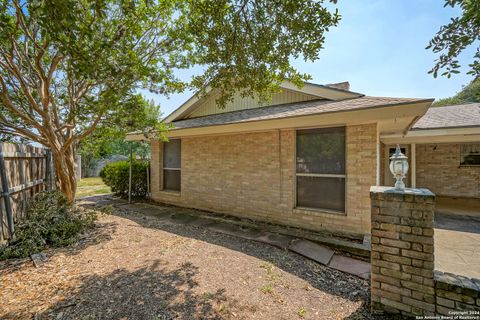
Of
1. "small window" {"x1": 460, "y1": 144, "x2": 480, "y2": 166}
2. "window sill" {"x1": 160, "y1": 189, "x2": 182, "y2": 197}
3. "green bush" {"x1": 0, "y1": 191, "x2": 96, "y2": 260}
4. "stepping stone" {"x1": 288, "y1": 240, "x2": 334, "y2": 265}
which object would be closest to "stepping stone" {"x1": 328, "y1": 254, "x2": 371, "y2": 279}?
"stepping stone" {"x1": 288, "y1": 240, "x2": 334, "y2": 265}

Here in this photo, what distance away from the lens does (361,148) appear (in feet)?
15.5

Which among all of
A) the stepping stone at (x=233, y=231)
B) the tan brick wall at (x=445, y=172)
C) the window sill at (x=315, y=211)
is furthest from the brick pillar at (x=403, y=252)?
the tan brick wall at (x=445, y=172)

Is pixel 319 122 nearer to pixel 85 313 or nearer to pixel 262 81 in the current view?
pixel 262 81

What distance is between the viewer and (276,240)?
480cm

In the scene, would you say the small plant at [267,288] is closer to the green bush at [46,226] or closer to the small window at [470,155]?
the green bush at [46,226]

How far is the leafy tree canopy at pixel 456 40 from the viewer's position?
2539 mm

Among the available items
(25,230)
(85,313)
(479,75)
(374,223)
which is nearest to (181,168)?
(25,230)

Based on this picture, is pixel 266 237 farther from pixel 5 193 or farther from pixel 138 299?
pixel 5 193

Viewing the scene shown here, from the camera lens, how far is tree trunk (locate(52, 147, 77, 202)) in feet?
18.0

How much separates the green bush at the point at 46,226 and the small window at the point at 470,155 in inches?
566

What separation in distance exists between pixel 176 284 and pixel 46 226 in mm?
3538

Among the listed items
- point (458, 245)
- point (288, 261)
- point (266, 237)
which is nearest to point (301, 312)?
point (288, 261)

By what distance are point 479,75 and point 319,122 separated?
8.54ft

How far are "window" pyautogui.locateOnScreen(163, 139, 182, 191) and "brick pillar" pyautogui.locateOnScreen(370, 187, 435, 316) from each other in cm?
701
